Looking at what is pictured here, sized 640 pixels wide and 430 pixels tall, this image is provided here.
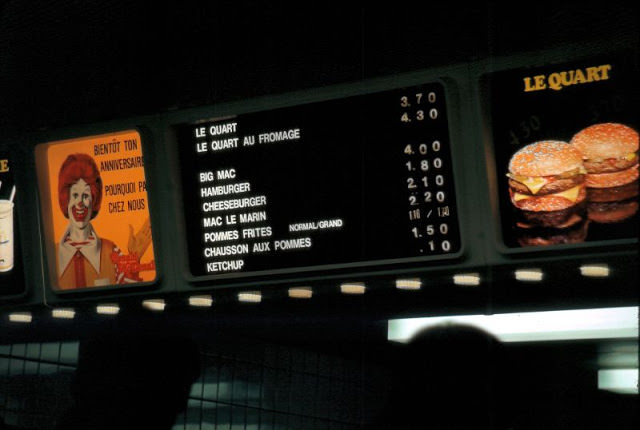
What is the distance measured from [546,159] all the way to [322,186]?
104 centimetres

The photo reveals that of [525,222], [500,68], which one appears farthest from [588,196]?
[500,68]

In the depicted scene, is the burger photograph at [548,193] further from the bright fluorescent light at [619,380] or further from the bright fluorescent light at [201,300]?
the bright fluorescent light at [201,300]

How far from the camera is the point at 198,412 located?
256 inches

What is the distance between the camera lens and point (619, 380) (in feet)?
12.9

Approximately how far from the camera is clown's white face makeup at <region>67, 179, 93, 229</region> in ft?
15.0

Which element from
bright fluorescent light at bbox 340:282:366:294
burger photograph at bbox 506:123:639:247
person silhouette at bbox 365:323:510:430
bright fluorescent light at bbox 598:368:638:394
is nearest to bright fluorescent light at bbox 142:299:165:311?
bright fluorescent light at bbox 340:282:366:294

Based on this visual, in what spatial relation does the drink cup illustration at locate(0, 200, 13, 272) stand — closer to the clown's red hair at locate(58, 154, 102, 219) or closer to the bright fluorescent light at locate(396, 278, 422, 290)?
the clown's red hair at locate(58, 154, 102, 219)

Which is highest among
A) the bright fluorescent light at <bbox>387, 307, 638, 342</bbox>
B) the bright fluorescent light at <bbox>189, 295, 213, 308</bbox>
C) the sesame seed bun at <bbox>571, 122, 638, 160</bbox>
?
the sesame seed bun at <bbox>571, 122, 638, 160</bbox>

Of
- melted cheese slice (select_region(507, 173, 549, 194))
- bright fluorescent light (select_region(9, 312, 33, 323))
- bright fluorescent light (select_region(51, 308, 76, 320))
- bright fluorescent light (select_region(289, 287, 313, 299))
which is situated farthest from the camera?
bright fluorescent light (select_region(9, 312, 33, 323))

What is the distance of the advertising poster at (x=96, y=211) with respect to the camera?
176 inches

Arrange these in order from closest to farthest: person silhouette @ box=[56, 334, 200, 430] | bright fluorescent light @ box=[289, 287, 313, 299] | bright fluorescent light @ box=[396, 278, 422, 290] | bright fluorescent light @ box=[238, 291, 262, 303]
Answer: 1. bright fluorescent light @ box=[396, 278, 422, 290]
2. bright fluorescent light @ box=[289, 287, 313, 299]
3. bright fluorescent light @ box=[238, 291, 262, 303]
4. person silhouette @ box=[56, 334, 200, 430]

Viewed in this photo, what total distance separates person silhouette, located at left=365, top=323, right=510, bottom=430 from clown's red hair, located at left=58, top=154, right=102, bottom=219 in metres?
1.88

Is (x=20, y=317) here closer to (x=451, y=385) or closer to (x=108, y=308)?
(x=108, y=308)

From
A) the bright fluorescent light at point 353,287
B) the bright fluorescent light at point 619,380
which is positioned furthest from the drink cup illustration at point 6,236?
the bright fluorescent light at point 619,380
